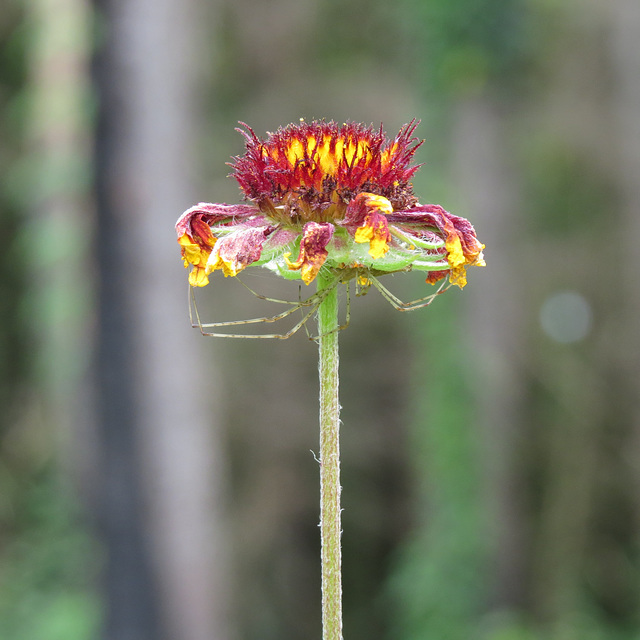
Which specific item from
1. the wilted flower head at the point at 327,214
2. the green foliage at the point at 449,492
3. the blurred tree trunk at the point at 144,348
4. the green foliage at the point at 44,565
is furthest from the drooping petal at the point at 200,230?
the green foliage at the point at 44,565

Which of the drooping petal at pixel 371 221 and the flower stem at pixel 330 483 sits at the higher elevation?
the drooping petal at pixel 371 221

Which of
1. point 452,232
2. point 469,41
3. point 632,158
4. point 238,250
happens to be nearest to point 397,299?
point 452,232

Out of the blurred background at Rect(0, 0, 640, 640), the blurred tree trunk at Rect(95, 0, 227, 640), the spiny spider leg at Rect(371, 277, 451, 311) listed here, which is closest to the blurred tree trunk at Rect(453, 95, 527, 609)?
the blurred background at Rect(0, 0, 640, 640)

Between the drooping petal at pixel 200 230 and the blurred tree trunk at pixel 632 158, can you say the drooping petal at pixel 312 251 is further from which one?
the blurred tree trunk at pixel 632 158

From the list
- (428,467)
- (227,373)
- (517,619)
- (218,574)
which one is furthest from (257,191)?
(227,373)

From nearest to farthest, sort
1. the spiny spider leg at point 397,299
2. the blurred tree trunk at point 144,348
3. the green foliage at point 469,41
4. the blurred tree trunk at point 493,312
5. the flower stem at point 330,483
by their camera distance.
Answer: the flower stem at point 330,483 → the spiny spider leg at point 397,299 → the blurred tree trunk at point 144,348 → the green foliage at point 469,41 → the blurred tree trunk at point 493,312

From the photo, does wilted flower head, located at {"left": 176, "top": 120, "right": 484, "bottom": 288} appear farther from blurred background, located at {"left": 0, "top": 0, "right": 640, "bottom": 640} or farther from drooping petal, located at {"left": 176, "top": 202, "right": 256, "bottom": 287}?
blurred background, located at {"left": 0, "top": 0, "right": 640, "bottom": 640}
